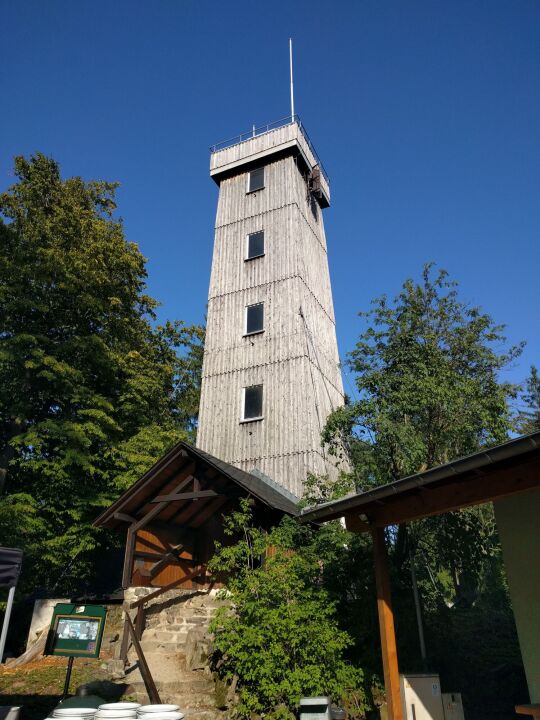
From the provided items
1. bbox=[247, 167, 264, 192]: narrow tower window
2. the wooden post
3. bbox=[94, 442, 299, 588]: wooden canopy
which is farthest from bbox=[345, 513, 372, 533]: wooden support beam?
bbox=[247, 167, 264, 192]: narrow tower window

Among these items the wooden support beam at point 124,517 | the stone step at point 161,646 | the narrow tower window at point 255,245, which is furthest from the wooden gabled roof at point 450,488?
the narrow tower window at point 255,245

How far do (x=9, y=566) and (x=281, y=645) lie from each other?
399 centimetres

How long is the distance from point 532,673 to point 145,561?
9.38 metres

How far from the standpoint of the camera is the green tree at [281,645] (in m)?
7.52

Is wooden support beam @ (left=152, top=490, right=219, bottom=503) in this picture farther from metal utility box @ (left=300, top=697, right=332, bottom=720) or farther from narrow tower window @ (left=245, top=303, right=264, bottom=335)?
narrow tower window @ (left=245, top=303, right=264, bottom=335)

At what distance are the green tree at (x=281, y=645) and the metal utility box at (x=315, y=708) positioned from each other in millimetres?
508

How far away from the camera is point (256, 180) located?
71.4 ft

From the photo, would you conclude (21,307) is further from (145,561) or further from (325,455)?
(325,455)

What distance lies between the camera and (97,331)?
20.6m

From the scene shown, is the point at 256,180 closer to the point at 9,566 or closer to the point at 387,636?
the point at 9,566

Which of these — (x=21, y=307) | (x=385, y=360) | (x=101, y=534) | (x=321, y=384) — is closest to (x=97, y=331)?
(x=21, y=307)

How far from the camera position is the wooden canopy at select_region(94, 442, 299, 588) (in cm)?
1142

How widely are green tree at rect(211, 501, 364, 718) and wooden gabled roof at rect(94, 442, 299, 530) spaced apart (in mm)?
2388

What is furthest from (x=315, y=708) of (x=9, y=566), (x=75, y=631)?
(x=9, y=566)
